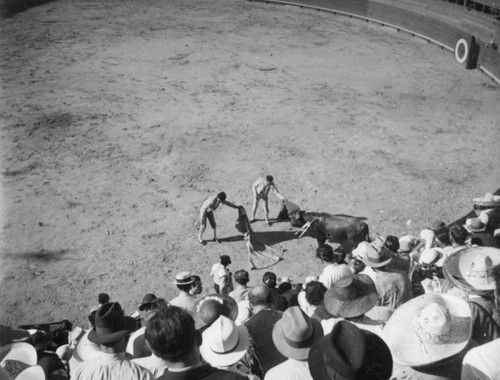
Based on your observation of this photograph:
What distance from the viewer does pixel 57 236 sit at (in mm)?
12422

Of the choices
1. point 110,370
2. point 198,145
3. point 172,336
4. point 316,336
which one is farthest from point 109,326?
point 198,145

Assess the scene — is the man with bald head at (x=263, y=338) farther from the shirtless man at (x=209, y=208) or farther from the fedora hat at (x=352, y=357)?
the shirtless man at (x=209, y=208)

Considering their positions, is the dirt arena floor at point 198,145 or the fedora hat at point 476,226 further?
the dirt arena floor at point 198,145

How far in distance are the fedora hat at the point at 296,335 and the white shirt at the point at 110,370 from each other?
120 cm

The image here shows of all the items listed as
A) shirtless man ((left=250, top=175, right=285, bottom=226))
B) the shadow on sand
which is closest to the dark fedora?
shirtless man ((left=250, top=175, right=285, bottom=226))

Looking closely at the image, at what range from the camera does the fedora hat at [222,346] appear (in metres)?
4.74

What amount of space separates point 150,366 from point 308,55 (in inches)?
828

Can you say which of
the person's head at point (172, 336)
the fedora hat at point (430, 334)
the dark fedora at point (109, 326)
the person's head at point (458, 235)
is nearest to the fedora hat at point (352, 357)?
Answer: the fedora hat at point (430, 334)

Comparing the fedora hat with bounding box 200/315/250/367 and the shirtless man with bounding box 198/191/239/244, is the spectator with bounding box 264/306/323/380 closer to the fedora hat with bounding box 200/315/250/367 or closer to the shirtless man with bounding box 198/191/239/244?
the fedora hat with bounding box 200/315/250/367

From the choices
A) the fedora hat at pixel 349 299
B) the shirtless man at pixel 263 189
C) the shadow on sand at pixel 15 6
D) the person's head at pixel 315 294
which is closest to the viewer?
the fedora hat at pixel 349 299

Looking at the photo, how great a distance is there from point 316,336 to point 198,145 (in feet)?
40.4

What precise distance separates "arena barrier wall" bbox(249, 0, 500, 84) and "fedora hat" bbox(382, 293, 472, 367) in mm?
19415

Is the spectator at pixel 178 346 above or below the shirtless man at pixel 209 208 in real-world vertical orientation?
above

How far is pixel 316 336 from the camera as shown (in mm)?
4547
